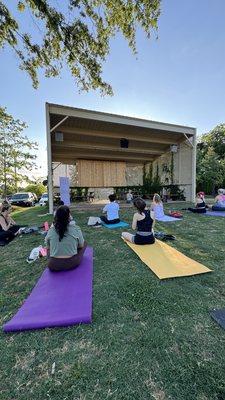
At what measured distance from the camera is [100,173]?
1636cm

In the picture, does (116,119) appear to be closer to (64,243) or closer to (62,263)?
(64,243)

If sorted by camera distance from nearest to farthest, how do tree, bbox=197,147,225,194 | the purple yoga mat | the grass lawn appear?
1. the grass lawn
2. the purple yoga mat
3. tree, bbox=197,147,225,194

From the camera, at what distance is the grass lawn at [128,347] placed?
1.52 metres

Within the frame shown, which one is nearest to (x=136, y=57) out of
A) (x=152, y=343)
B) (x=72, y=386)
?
(x=152, y=343)

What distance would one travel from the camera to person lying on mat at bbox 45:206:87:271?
336 centimetres

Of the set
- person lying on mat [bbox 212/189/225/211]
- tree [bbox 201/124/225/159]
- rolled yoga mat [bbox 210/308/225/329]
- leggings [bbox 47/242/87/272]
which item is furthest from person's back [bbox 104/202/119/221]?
tree [bbox 201/124/225/159]

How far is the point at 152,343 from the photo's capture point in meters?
1.93

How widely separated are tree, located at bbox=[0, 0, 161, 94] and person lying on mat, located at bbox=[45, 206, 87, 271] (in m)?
4.21

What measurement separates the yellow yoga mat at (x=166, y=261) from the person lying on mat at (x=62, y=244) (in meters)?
1.29

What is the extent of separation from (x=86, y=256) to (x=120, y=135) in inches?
410

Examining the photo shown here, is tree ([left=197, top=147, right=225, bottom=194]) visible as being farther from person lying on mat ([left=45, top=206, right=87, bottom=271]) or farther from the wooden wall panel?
person lying on mat ([left=45, top=206, right=87, bottom=271])

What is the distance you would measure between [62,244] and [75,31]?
4.83 m

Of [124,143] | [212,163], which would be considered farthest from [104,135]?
[212,163]

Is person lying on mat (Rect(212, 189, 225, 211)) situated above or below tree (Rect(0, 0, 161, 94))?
below
